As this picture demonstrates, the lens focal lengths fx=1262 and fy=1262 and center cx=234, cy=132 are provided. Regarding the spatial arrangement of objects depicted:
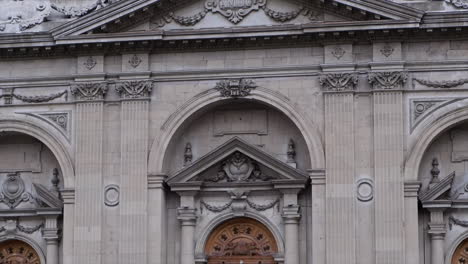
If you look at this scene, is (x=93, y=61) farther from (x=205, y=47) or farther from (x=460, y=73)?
(x=460, y=73)

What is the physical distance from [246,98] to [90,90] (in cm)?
417

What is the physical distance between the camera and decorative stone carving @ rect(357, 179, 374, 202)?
3164 cm

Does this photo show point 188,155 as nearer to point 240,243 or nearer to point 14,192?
point 240,243

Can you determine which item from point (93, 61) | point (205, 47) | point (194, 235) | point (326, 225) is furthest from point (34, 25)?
point (326, 225)

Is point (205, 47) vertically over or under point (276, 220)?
over

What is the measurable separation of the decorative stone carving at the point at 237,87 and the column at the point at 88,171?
322cm

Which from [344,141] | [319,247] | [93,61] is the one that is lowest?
[319,247]

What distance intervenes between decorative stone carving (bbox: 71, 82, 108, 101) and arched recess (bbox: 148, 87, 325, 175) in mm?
1906

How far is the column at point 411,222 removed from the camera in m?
31.3

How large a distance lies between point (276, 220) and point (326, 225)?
177 centimetres

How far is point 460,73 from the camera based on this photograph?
104 feet

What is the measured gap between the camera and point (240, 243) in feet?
109

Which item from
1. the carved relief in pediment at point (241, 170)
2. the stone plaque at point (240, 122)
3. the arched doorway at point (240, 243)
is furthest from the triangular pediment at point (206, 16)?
the arched doorway at point (240, 243)

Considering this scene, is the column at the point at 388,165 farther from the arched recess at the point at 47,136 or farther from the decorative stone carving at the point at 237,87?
the arched recess at the point at 47,136
